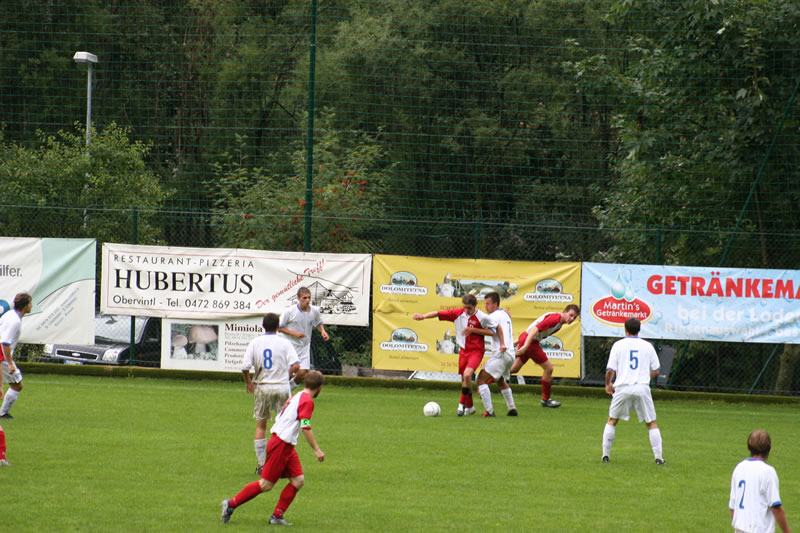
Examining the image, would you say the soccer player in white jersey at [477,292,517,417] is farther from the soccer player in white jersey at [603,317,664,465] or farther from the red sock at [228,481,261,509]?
the red sock at [228,481,261,509]

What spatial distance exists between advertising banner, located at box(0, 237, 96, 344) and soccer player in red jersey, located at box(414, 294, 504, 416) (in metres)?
7.18

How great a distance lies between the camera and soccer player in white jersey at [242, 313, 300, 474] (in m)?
10.3

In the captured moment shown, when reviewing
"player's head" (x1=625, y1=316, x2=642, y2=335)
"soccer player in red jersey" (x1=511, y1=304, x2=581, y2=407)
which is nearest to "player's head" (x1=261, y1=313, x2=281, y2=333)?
"player's head" (x1=625, y1=316, x2=642, y2=335)

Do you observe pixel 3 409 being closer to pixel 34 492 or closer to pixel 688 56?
pixel 34 492

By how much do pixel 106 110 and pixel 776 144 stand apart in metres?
21.0

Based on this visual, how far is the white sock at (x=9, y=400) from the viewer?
13422mm

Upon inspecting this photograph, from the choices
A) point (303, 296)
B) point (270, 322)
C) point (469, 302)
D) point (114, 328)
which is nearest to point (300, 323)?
point (303, 296)

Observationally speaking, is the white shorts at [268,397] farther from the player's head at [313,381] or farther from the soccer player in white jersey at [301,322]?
the soccer player in white jersey at [301,322]

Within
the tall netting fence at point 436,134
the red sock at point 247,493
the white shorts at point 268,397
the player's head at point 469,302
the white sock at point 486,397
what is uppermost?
the tall netting fence at point 436,134

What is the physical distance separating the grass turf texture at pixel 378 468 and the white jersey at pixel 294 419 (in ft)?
2.53

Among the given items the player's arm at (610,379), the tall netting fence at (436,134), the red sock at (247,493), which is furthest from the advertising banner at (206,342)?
the red sock at (247,493)

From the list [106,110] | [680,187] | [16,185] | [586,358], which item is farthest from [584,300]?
[106,110]

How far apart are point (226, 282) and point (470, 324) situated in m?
5.62

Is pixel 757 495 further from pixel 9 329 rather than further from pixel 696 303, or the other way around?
pixel 696 303
